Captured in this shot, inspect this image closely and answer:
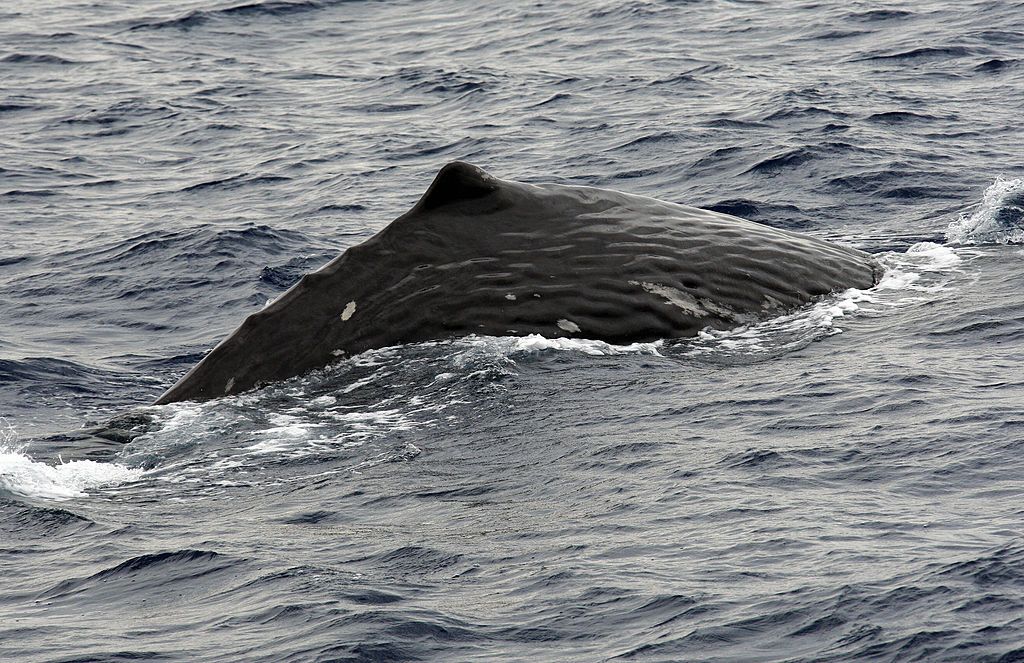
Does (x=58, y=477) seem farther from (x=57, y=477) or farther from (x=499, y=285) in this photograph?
(x=499, y=285)

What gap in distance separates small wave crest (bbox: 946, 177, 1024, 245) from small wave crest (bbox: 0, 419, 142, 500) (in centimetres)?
802

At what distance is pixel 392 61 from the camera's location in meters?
29.8

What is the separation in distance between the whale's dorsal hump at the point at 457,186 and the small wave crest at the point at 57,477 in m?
3.05

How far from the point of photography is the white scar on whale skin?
36.1 ft

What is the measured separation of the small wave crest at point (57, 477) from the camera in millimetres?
9328

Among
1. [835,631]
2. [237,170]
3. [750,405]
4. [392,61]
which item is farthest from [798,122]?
[835,631]

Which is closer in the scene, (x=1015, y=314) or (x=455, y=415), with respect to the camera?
(x=455, y=415)

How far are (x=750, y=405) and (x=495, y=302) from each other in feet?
7.15

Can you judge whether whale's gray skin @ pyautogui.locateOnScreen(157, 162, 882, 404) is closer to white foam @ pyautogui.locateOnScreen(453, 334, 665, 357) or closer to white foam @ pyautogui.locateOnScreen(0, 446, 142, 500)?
white foam @ pyautogui.locateOnScreen(453, 334, 665, 357)

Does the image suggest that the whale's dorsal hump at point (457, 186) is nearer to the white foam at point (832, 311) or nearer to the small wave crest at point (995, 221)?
the white foam at point (832, 311)

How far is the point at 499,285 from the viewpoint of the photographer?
1115cm

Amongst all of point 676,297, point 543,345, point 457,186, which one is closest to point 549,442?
point 543,345

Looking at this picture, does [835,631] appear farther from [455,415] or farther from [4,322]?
[4,322]

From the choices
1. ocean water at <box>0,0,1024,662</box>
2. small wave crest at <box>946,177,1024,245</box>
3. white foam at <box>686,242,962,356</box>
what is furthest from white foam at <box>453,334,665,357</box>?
small wave crest at <box>946,177,1024,245</box>
